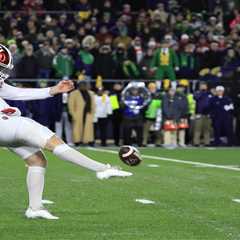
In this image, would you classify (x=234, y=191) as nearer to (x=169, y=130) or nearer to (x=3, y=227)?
(x=3, y=227)

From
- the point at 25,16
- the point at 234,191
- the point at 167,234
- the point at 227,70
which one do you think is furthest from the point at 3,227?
the point at 25,16

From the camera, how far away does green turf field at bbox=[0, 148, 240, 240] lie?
8.99 metres

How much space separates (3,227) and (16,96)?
1397 millimetres

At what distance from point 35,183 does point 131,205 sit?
1672mm

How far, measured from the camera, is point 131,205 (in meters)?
11.2

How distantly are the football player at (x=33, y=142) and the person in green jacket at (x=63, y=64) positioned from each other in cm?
1488

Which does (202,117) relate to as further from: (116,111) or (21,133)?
(21,133)

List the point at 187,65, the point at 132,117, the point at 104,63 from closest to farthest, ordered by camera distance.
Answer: the point at 132,117 < the point at 104,63 < the point at 187,65

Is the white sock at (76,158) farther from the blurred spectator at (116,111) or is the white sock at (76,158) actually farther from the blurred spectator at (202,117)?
the blurred spectator at (202,117)

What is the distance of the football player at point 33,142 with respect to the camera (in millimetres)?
9430

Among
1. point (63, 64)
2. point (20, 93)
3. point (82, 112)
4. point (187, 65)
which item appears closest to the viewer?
point (20, 93)

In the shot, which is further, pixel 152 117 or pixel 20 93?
pixel 152 117

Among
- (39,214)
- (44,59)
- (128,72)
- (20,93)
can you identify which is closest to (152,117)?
(128,72)

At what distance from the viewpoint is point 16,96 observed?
9992mm
